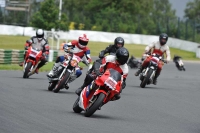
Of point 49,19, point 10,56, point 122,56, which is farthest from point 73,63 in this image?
point 49,19

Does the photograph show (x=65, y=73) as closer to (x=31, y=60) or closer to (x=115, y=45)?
(x=115, y=45)

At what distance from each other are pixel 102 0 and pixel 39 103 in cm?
8456

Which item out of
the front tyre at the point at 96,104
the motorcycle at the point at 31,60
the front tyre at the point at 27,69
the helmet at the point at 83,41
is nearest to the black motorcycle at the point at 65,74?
the helmet at the point at 83,41

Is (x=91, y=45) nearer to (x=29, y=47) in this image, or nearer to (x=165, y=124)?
(x=29, y=47)

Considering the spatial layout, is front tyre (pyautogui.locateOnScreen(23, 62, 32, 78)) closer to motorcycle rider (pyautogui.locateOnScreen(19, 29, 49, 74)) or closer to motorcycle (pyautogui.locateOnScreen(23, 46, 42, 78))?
motorcycle (pyautogui.locateOnScreen(23, 46, 42, 78))

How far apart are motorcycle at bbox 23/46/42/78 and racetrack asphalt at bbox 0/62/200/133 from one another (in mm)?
2193

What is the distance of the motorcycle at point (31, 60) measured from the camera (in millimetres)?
23594

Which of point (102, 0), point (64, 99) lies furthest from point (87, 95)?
point (102, 0)

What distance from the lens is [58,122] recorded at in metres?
11.7

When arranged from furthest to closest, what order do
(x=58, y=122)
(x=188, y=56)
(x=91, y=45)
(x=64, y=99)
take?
1. (x=91, y=45)
2. (x=188, y=56)
3. (x=64, y=99)
4. (x=58, y=122)

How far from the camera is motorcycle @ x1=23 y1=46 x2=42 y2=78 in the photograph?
77.4 feet

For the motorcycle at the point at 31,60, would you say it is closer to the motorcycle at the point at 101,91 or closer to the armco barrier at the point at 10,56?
the armco barrier at the point at 10,56

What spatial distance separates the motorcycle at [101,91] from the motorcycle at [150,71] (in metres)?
10.3

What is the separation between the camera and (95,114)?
13891 millimetres
